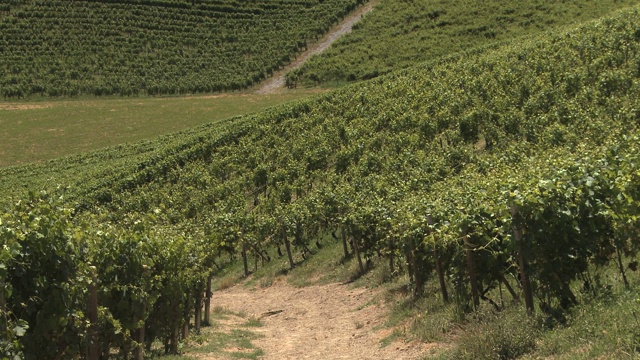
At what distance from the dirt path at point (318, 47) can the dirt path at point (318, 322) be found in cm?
4847

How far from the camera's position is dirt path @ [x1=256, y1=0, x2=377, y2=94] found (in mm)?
68781

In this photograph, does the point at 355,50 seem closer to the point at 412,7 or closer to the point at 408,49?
the point at 408,49

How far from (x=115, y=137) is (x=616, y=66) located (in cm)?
3898

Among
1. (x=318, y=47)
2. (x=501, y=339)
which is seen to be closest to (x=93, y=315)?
(x=501, y=339)

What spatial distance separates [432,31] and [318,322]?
199 ft

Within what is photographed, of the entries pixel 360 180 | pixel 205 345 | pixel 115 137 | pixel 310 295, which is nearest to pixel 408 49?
pixel 115 137

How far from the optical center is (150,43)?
79.5 meters

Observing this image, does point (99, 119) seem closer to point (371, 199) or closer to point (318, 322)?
point (371, 199)

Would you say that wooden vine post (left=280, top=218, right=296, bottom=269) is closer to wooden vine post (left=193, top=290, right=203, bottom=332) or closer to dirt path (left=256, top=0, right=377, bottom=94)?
wooden vine post (left=193, top=290, right=203, bottom=332)

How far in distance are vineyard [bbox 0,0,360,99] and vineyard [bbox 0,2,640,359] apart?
87.3 feet

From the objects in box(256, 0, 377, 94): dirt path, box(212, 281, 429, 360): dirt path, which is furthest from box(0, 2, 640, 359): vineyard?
box(256, 0, 377, 94): dirt path

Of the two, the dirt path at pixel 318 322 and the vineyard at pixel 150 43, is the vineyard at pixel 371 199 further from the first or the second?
the vineyard at pixel 150 43

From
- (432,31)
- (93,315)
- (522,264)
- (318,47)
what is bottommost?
(522,264)

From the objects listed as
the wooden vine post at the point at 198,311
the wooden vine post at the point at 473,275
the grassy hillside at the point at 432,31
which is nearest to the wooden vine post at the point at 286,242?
the wooden vine post at the point at 198,311
